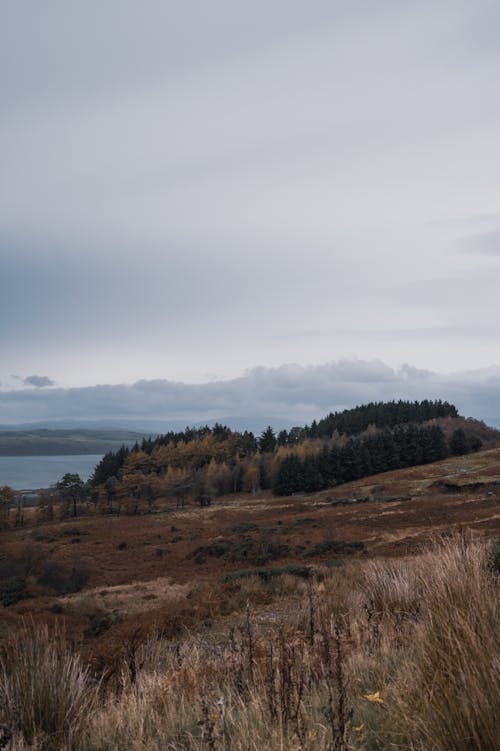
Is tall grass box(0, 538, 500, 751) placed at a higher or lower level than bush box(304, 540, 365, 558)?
higher

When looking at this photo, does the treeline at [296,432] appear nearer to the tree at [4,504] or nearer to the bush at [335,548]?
the tree at [4,504]

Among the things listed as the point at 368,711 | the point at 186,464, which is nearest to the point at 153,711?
the point at 368,711

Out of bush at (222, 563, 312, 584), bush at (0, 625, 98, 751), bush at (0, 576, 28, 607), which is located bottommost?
bush at (0, 576, 28, 607)

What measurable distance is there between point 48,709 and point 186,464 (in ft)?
313

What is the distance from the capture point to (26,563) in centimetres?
2770

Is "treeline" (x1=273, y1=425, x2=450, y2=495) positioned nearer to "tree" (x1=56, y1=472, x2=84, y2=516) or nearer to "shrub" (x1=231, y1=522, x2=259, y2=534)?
"tree" (x1=56, y1=472, x2=84, y2=516)

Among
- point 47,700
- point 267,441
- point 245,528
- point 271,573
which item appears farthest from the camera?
point 267,441

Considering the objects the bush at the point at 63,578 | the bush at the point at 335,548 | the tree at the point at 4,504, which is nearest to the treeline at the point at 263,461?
the tree at the point at 4,504

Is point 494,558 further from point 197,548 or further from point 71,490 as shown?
point 71,490

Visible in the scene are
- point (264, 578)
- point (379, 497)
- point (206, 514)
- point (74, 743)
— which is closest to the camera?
point (74, 743)

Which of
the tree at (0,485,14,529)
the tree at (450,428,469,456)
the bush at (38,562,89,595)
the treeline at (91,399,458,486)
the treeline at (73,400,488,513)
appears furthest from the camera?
the treeline at (91,399,458,486)

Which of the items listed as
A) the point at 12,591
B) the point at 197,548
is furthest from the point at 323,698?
the point at 197,548

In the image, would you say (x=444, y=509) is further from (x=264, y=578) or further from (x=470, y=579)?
(x=470, y=579)

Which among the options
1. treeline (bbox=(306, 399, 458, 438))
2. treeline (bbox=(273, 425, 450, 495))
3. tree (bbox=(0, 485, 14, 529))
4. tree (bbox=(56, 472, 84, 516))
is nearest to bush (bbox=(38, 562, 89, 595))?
tree (bbox=(0, 485, 14, 529))
